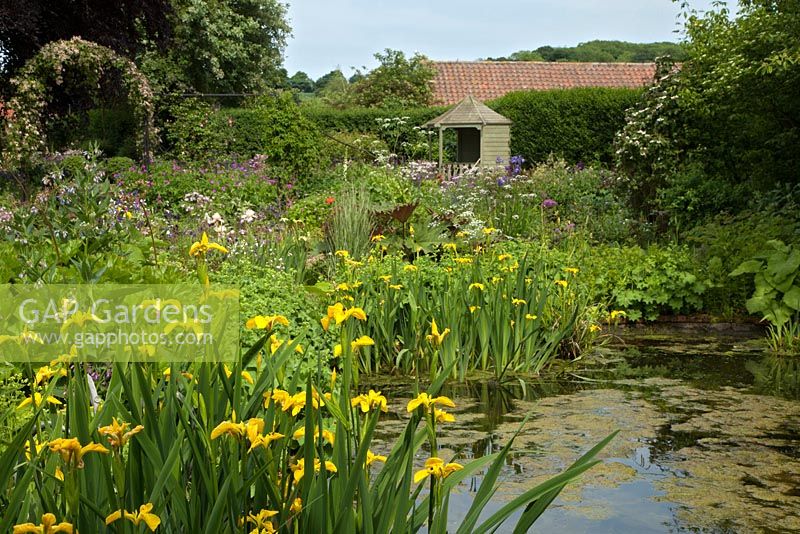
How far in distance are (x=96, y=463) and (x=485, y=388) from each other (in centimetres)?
361

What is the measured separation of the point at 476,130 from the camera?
2375 centimetres

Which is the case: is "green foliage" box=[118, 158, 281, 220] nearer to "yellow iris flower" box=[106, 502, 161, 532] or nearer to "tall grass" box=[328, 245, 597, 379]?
"tall grass" box=[328, 245, 597, 379]

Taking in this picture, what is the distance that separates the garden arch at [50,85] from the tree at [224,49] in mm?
6578

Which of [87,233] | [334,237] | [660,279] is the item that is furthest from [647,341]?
[87,233]

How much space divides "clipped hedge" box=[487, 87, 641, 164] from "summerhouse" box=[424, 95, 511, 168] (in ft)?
1.71

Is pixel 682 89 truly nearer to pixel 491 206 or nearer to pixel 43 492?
pixel 491 206

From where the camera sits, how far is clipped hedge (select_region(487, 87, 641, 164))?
774 inches

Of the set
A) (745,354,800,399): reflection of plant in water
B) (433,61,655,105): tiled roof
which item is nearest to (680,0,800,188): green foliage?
(745,354,800,399): reflection of plant in water

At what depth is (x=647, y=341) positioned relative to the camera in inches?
276

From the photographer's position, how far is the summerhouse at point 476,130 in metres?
19.6

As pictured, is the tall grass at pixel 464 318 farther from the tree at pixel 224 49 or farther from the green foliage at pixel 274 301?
the tree at pixel 224 49

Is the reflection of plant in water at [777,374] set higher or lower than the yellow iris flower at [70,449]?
lower
